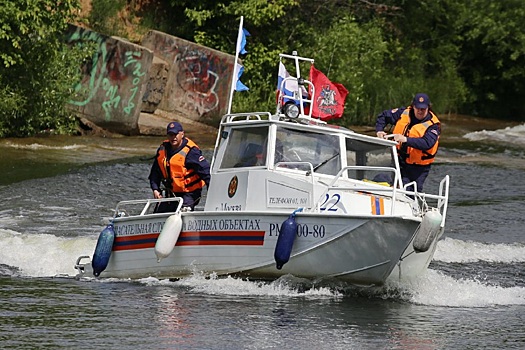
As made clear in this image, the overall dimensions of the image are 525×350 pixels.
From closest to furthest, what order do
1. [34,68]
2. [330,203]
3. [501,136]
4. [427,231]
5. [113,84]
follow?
[427,231] → [330,203] → [34,68] → [113,84] → [501,136]

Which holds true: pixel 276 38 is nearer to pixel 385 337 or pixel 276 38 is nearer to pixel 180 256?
pixel 180 256

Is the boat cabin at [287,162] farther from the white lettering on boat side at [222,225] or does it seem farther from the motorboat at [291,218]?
the white lettering on boat side at [222,225]

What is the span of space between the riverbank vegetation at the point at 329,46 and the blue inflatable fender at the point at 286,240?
14.6 meters

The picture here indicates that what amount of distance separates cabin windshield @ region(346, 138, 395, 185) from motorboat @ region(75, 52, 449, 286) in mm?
12

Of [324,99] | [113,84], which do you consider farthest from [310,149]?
[113,84]

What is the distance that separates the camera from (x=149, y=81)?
1217 inches

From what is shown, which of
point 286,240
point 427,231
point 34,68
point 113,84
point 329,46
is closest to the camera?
point 427,231

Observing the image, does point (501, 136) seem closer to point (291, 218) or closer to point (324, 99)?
point (324, 99)

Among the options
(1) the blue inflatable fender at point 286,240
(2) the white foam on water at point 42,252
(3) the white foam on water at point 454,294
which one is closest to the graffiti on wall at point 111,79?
(2) the white foam on water at point 42,252

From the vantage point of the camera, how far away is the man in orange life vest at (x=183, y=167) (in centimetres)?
1336

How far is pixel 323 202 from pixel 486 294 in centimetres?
218

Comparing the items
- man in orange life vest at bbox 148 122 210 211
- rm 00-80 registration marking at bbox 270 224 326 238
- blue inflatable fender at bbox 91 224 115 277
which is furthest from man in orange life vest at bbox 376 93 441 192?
blue inflatable fender at bbox 91 224 115 277

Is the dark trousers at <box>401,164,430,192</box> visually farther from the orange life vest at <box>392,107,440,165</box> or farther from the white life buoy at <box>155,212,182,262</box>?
the white life buoy at <box>155,212,182,262</box>

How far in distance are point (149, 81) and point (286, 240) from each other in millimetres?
19746
